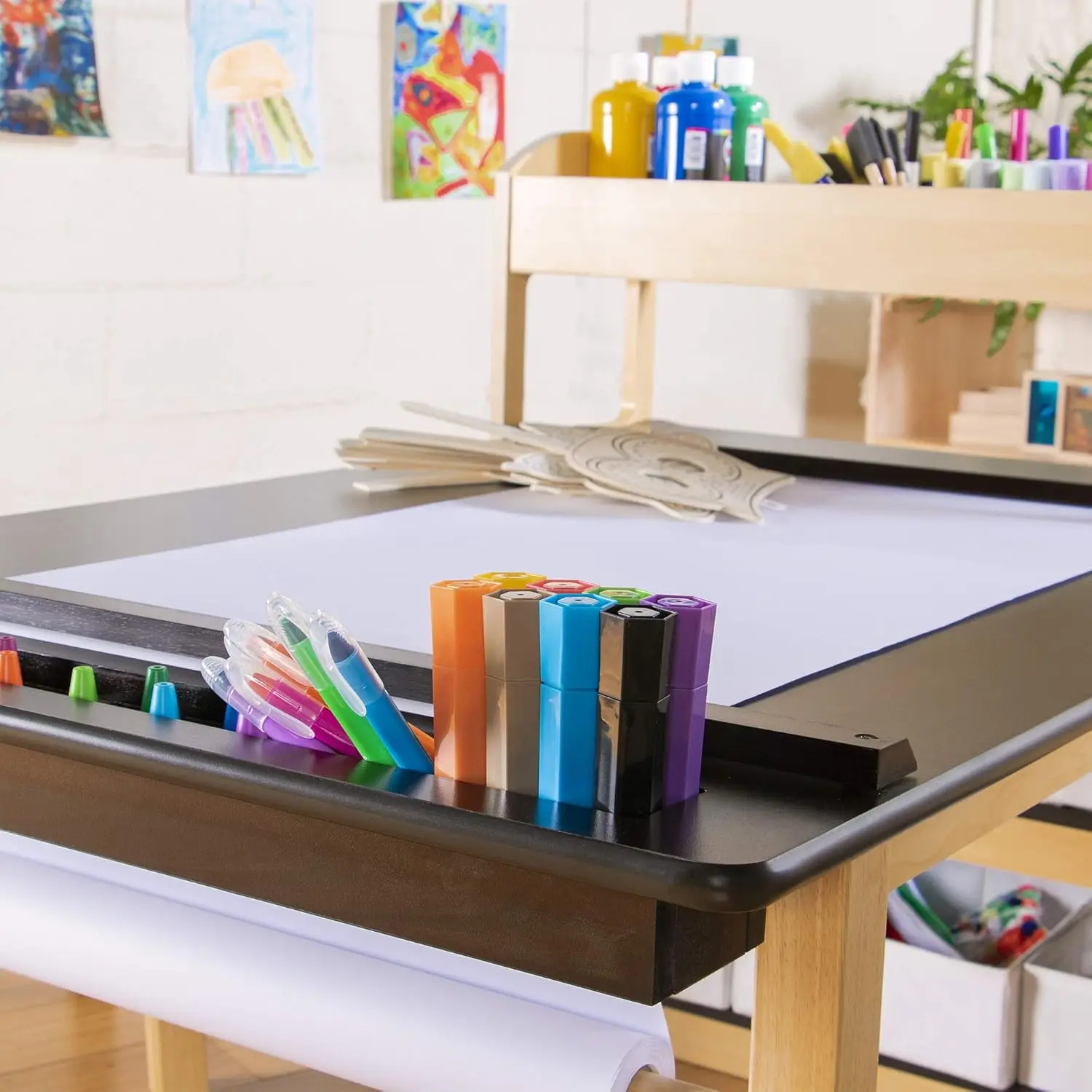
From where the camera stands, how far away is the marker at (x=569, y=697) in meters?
0.70

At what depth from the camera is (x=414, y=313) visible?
3.63 metres

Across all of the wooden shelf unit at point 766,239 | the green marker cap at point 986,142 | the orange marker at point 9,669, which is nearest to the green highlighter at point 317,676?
the orange marker at point 9,669

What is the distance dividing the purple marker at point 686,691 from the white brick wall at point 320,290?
7.79 feet

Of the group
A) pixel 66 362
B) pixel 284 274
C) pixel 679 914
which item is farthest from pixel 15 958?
pixel 284 274

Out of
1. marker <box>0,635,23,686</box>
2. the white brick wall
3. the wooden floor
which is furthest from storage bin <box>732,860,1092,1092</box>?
the white brick wall

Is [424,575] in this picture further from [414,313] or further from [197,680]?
[414,313]

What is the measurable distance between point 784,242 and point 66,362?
5.44 feet

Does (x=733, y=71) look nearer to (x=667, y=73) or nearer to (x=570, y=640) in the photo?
(x=667, y=73)

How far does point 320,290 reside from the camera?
134 inches

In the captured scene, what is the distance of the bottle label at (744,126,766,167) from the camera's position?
1.82m

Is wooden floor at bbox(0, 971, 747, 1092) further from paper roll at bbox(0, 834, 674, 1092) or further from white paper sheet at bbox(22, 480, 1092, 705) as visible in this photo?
paper roll at bbox(0, 834, 674, 1092)

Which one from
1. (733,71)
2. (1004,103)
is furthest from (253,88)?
(1004,103)

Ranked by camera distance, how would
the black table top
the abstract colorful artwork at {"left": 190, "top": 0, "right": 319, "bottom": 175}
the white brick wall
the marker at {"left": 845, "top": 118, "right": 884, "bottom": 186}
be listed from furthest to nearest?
1. the abstract colorful artwork at {"left": 190, "top": 0, "right": 319, "bottom": 175}
2. the white brick wall
3. the marker at {"left": 845, "top": 118, "right": 884, "bottom": 186}
4. the black table top

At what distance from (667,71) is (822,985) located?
134cm
